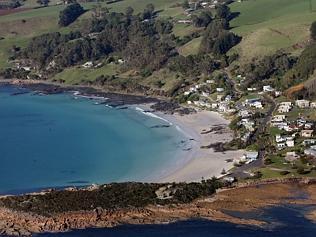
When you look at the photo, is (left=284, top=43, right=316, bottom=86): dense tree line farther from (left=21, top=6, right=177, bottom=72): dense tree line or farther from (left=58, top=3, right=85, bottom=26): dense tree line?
(left=58, top=3, right=85, bottom=26): dense tree line

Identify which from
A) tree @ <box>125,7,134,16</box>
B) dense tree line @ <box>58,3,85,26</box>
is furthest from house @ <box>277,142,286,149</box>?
dense tree line @ <box>58,3,85,26</box>

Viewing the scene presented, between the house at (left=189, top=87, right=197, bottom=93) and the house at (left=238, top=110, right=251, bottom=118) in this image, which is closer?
the house at (left=238, top=110, right=251, bottom=118)

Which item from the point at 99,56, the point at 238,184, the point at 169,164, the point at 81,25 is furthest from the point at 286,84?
the point at 81,25

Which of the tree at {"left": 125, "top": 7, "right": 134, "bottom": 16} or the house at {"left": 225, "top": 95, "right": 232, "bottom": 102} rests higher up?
the tree at {"left": 125, "top": 7, "right": 134, "bottom": 16}

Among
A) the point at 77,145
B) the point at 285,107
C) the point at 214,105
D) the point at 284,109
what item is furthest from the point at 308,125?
the point at 77,145

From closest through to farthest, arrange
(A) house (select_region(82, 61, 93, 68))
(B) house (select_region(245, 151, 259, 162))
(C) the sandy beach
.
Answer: (C) the sandy beach
(B) house (select_region(245, 151, 259, 162))
(A) house (select_region(82, 61, 93, 68))

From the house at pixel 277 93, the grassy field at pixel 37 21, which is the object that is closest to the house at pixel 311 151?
the house at pixel 277 93

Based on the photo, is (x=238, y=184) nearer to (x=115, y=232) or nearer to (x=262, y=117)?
(x=115, y=232)
